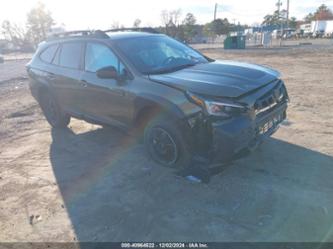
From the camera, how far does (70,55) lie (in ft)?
18.6

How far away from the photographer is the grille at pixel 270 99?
3.82 meters

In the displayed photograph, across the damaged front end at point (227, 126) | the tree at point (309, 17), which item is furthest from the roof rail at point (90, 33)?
the tree at point (309, 17)

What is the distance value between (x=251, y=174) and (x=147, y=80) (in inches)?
73.0

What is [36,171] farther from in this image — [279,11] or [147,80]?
[279,11]

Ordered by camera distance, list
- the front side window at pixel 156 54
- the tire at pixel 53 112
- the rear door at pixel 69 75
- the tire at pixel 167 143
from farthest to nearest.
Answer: the tire at pixel 53 112 < the rear door at pixel 69 75 < the front side window at pixel 156 54 < the tire at pixel 167 143

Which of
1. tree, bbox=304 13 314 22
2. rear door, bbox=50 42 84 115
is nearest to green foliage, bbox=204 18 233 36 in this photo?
tree, bbox=304 13 314 22

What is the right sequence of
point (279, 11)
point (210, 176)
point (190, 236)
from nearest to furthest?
point (190, 236) → point (210, 176) → point (279, 11)

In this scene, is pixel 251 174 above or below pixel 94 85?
below

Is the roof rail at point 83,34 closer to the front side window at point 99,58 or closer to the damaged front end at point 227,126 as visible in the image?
the front side window at point 99,58

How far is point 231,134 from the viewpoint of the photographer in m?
3.54

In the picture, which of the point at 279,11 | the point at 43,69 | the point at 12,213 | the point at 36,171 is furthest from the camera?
the point at 279,11

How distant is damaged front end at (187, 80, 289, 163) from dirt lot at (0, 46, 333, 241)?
49cm

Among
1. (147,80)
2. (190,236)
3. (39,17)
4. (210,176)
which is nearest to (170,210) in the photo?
(190,236)

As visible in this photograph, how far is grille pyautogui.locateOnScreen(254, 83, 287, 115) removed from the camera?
12.5ft
